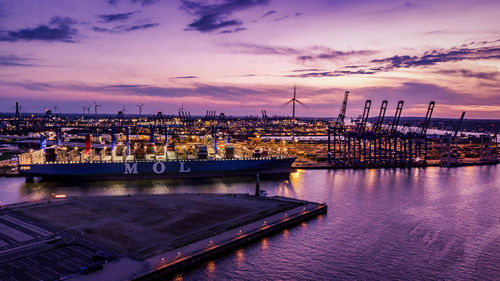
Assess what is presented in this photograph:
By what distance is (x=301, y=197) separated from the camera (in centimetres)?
4653

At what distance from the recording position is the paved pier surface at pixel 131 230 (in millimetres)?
23141

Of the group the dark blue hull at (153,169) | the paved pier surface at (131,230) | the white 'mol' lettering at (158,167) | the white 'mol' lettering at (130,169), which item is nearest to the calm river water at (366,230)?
the paved pier surface at (131,230)

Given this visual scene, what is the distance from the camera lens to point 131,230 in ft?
97.6

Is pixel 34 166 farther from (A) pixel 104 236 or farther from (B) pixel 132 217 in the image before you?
(A) pixel 104 236

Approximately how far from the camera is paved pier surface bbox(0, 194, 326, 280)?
75.9ft

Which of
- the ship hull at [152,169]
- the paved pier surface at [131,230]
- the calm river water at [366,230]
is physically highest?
the ship hull at [152,169]

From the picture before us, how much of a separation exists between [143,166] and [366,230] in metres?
38.0

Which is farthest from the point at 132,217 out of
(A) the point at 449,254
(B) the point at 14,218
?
(A) the point at 449,254

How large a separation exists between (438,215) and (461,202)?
8.58 meters

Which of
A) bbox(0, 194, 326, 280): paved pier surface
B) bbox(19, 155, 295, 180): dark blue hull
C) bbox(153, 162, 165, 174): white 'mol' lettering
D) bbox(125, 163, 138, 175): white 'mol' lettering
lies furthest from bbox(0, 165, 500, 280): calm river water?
bbox(153, 162, 165, 174): white 'mol' lettering

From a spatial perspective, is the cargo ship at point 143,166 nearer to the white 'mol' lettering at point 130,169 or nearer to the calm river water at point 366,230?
the white 'mol' lettering at point 130,169

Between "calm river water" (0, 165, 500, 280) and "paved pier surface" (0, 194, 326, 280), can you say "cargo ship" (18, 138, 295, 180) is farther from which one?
"paved pier surface" (0, 194, 326, 280)

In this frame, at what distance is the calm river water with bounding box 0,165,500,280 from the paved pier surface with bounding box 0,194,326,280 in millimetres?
1703

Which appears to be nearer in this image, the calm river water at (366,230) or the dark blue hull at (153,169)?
the calm river water at (366,230)
